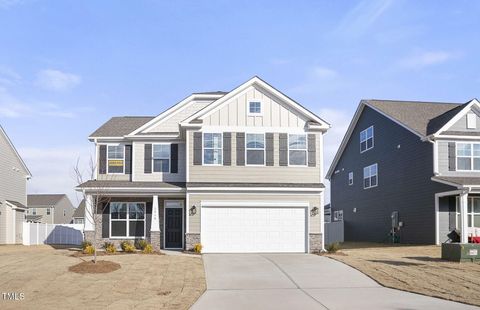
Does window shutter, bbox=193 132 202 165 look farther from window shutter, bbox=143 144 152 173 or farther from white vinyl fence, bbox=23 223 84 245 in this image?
white vinyl fence, bbox=23 223 84 245

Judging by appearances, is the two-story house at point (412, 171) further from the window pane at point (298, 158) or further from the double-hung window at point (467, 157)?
the window pane at point (298, 158)

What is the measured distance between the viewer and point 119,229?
2872cm

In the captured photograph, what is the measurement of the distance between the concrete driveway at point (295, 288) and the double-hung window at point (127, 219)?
19.4 feet

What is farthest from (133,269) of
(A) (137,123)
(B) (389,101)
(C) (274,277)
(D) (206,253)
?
(B) (389,101)

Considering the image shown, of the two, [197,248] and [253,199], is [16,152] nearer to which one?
[197,248]

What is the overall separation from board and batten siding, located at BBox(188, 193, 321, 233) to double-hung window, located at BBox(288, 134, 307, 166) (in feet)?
5.35

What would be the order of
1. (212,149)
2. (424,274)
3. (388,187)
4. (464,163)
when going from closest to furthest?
(424,274) < (212,149) < (464,163) < (388,187)

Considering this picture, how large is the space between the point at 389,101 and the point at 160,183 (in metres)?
18.6

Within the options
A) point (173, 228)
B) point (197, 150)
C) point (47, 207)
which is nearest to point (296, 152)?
point (197, 150)

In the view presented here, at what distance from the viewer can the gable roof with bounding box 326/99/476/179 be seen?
33.0 m

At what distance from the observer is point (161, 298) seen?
607 inches

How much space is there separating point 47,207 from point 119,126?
5592cm

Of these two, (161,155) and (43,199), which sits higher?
(161,155)

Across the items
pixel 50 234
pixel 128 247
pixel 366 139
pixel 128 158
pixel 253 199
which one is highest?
pixel 366 139
